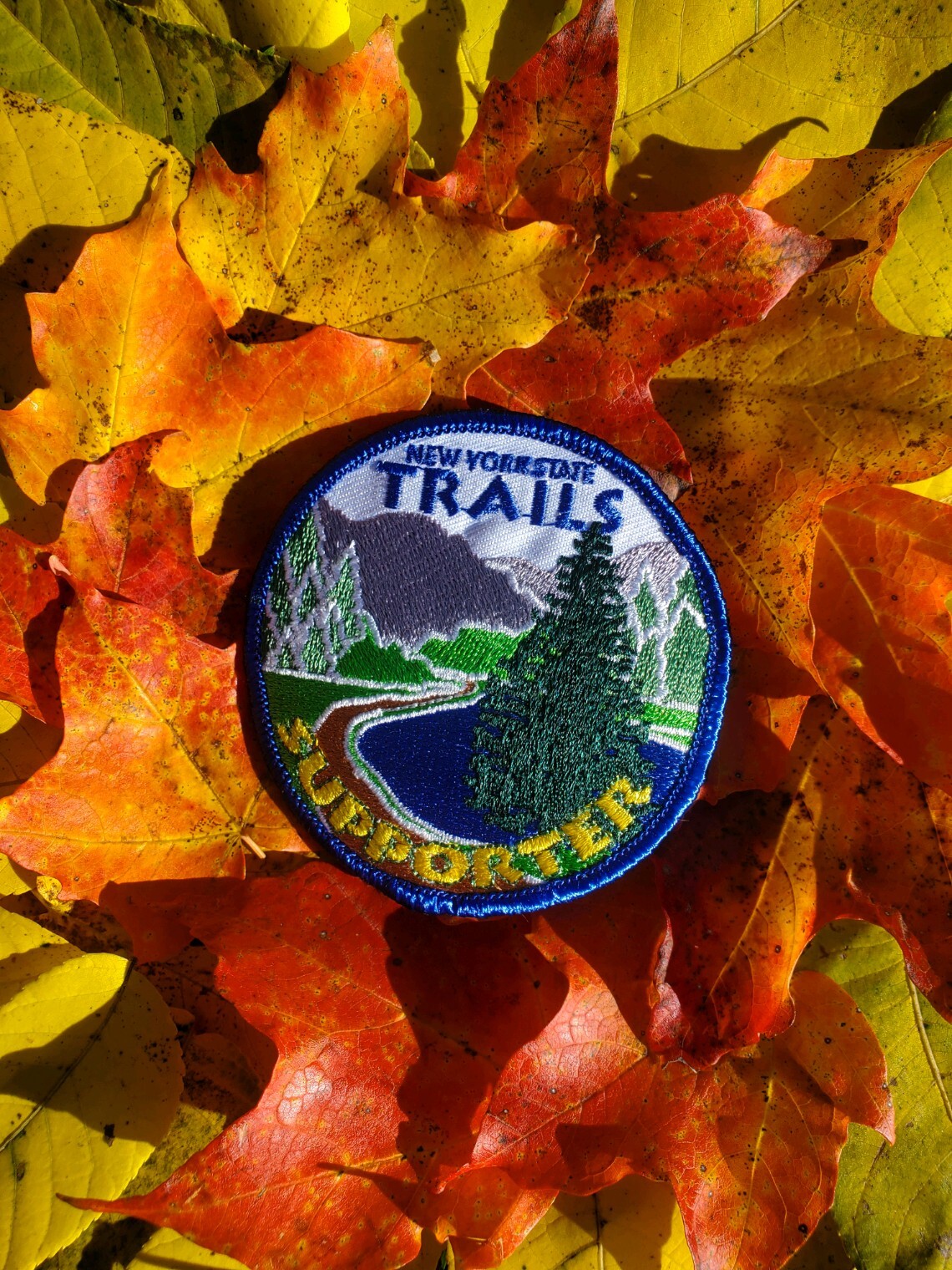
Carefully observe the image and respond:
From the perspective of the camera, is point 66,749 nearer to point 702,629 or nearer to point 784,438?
point 702,629

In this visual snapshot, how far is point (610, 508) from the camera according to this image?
746 millimetres

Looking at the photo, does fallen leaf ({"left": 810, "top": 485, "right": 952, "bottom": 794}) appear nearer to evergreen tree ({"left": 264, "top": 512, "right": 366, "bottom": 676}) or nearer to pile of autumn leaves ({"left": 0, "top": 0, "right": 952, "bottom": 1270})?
pile of autumn leaves ({"left": 0, "top": 0, "right": 952, "bottom": 1270})

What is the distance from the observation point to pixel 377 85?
680mm

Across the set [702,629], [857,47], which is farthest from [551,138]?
[702,629]

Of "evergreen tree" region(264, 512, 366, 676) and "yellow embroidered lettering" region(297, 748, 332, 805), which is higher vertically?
"evergreen tree" region(264, 512, 366, 676)

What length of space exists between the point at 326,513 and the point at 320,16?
396mm

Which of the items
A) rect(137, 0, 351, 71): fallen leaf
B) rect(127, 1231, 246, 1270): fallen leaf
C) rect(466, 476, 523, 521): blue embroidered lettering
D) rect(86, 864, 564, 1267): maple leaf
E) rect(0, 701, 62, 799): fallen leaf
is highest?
rect(137, 0, 351, 71): fallen leaf

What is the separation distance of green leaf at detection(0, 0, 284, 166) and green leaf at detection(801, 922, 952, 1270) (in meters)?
0.88

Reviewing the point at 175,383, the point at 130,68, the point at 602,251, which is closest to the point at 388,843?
the point at 175,383

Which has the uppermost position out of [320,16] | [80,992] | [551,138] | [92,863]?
[320,16]

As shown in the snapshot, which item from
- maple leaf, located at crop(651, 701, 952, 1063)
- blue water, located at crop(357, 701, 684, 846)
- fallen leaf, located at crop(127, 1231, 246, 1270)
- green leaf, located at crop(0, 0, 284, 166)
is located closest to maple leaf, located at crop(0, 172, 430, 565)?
green leaf, located at crop(0, 0, 284, 166)

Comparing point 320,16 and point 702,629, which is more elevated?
point 320,16

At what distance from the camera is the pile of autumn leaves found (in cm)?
69

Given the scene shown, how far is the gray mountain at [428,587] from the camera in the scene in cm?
74
